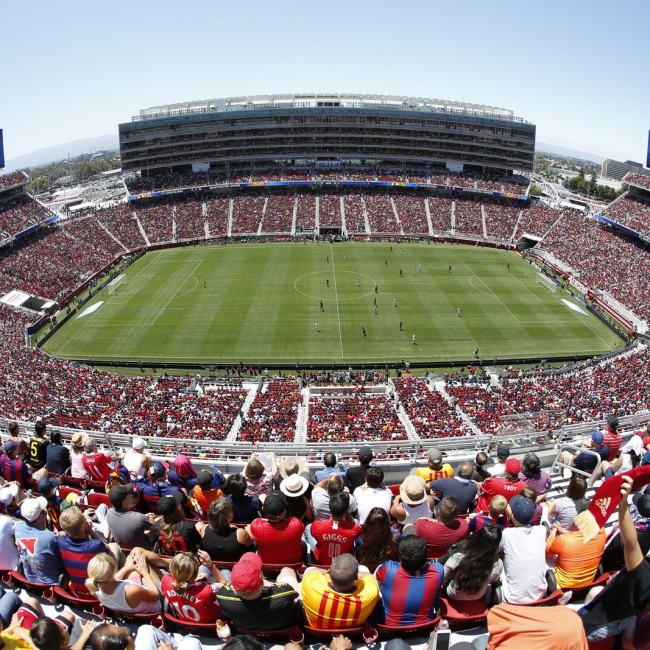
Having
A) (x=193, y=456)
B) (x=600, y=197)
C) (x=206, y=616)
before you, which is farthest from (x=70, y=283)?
(x=600, y=197)

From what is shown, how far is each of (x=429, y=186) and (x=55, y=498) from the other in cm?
8486

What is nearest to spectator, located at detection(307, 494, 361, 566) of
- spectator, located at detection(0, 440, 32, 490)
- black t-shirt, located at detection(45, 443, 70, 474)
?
spectator, located at detection(0, 440, 32, 490)

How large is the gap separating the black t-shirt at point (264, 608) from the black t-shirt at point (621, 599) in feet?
10.3

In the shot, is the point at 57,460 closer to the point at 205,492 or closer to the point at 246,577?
the point at 205,492

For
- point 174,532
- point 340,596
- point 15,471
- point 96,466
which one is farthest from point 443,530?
point 15,471

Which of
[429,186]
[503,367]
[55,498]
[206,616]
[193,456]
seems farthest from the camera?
[429,186]

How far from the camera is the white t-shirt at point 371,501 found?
793 centimetres

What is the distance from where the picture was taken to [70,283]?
57812mm

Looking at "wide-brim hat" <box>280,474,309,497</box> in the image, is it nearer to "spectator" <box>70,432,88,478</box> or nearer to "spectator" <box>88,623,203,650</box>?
"spectator" <box>88,623,203,650</box>

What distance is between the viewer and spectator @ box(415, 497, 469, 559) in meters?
7.04

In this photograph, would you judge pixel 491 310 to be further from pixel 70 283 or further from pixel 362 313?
pixel 70 283

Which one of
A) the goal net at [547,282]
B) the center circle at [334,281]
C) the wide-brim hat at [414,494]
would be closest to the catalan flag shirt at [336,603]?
the wide-brim hat at [414,494]

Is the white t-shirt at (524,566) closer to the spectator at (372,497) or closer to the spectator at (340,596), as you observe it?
the spectator at (340,596)

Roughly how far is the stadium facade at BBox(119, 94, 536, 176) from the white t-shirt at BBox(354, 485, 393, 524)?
294 ft
